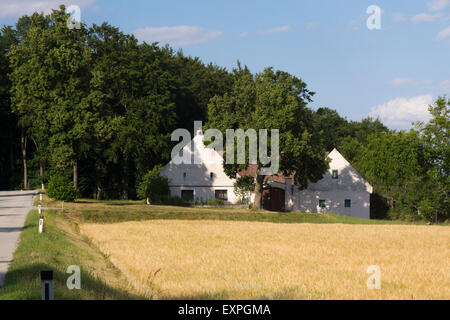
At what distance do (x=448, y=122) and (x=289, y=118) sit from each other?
16.8 metres

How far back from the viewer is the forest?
50969 mm

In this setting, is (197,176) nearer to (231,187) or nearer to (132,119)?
(231,187)

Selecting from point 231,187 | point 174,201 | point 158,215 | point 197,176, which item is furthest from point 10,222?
point 231,187

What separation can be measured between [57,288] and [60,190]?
34.8 meters

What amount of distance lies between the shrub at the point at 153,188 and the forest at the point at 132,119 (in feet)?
13.9

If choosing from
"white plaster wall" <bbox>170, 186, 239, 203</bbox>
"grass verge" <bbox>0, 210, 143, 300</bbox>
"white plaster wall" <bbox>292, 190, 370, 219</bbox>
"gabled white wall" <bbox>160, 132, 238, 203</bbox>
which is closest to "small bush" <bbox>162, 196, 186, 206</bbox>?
"white plaster wall" <bbox>170, 186, 239, 203</bbox>

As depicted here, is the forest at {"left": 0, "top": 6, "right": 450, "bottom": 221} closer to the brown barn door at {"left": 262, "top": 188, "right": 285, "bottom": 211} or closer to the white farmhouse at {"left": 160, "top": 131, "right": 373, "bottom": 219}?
the white farmhouse at {"left": 160, "top": 131, "right": 373, "bottom": 219}

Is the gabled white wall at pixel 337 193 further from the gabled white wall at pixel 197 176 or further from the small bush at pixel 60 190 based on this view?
the small bush at pixel 60 190

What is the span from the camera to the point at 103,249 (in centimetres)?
2459

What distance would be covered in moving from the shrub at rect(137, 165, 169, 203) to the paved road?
12.0 metres

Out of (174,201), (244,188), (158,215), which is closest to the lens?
(158,215)

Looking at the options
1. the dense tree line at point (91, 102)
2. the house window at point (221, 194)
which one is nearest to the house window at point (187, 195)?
the house window at point (221, 194)

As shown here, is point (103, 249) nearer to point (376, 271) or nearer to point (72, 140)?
point (376, 271)

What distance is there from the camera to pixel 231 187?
64750mm
